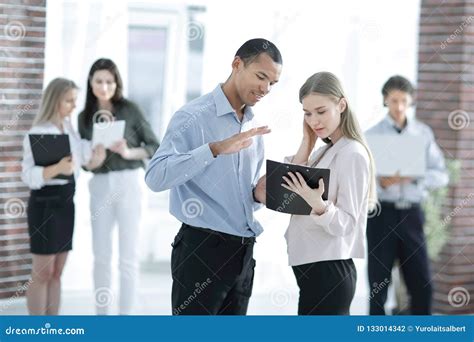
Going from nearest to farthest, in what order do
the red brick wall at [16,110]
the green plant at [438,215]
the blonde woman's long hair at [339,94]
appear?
the blonde woman's long hair at [339,94], the red brick wall at [16,110], the green plant at [438,215]

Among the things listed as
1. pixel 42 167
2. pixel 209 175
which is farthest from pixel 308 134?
pixel 42 167

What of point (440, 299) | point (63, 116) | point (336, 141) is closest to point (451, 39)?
point (440, 299)

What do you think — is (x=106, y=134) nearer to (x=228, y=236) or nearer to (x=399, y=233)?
(x=228, y=236)

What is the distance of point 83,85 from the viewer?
442cm

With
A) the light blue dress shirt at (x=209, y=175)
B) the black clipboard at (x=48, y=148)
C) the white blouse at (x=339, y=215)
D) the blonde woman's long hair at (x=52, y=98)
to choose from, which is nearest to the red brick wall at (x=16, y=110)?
the blonde woman's long hair at (x=52, y=98)

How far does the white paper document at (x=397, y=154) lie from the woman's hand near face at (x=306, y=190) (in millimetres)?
1314

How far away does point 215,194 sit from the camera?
2.97 meters

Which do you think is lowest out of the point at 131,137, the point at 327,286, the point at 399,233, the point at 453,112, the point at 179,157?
the point at 327,286

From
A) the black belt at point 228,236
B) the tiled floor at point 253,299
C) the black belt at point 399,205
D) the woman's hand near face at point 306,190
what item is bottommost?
the tiled floor at point 253,299

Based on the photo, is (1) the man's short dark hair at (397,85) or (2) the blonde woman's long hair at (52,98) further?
(1) the man's short dark hair at (397,85)

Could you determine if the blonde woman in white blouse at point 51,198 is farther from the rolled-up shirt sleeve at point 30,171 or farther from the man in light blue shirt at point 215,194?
the man in light blue shirt at point 215,194

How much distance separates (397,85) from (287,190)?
1.68m

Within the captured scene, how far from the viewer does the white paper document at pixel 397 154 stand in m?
4.21

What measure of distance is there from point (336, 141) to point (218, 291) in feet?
2.44
